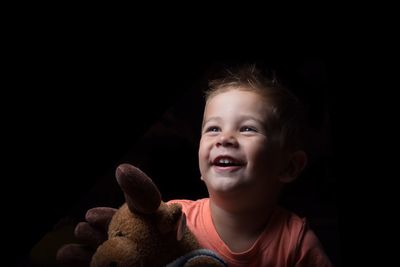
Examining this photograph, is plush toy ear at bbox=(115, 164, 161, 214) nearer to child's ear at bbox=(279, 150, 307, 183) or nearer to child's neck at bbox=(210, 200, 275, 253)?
child's neck at bbox=(210, 200, 275, 253)

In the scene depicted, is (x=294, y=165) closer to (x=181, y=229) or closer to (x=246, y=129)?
(x=246, y=129)

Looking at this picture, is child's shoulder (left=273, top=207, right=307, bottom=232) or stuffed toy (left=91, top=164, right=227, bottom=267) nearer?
stuffed toy (left=91, top=164, right=227, bottom=267)

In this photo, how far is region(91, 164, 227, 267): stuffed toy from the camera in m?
0.82

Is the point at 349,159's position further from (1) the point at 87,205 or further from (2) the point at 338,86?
(1) the point at 87,205

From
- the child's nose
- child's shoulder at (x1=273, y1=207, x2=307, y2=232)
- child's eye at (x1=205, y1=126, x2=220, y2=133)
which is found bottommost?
child's shoulder at (x1=273, y1=207, x2=307, y2=232)

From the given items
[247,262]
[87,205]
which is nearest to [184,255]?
[247,262]

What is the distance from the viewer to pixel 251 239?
997mm

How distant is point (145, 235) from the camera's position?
857 millimetres

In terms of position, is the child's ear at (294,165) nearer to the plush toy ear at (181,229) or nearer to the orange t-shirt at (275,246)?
the orange t-shirt at (275,246)

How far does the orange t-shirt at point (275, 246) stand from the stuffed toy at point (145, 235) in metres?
0.09

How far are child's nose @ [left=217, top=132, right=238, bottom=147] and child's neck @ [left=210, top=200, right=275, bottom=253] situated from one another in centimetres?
14

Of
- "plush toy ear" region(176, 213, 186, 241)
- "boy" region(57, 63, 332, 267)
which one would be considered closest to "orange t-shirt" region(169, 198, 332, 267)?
"boy" region(57, 63, 332, 267)

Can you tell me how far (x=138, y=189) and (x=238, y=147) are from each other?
0.21 meters

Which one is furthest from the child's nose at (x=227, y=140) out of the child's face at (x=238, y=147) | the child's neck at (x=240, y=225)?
the child's neck at (x=240, y=225)
